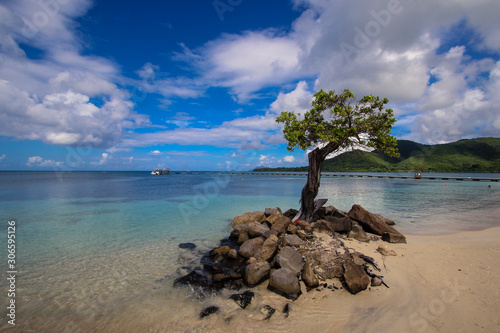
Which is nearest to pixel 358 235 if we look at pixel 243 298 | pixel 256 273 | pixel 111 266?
pixel 256 273

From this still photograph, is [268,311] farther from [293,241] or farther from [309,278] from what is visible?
[293,241]

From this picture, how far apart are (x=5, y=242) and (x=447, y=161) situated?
9637 inches

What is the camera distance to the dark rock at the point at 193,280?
7.86m

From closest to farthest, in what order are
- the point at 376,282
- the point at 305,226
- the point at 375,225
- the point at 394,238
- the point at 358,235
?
1. the point at 376,282
2. the point at 394,238
3. the point at 358,235
4. the point at 305,226
5. the point at 375,225

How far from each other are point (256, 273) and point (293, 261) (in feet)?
4.75

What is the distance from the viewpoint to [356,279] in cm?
688

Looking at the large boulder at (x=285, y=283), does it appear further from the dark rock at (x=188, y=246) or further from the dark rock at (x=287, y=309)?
the dark rock at (x=188, y=246)

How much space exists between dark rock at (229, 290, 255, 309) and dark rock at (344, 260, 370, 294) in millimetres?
3053

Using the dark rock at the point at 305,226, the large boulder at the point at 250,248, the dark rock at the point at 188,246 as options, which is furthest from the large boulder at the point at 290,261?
the dark rock at the point at 188,246

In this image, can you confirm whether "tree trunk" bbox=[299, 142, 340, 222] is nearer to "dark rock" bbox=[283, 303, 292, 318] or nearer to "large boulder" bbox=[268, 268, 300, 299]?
"large boulder" bbox=[268, 268, 300, 299]

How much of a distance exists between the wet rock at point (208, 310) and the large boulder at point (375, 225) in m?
9.42

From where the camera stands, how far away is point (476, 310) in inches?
224

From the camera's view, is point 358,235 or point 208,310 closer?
point 208,310

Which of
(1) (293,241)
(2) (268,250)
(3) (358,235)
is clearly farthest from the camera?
(3) (358,235)
